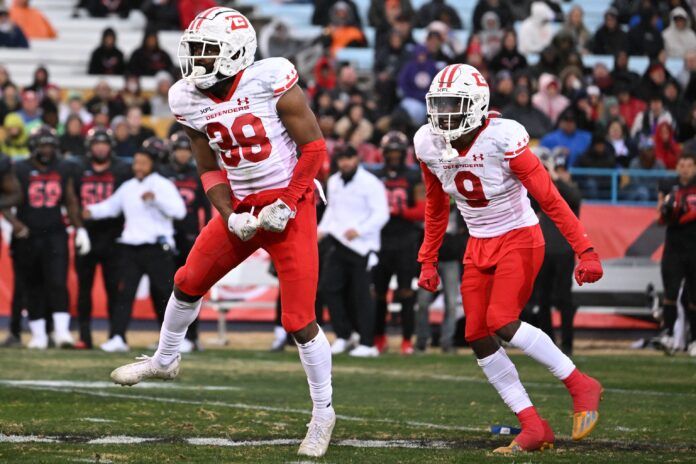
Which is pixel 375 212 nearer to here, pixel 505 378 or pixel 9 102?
pixel 505 378

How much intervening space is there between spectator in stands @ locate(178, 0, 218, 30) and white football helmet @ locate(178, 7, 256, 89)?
14.4m

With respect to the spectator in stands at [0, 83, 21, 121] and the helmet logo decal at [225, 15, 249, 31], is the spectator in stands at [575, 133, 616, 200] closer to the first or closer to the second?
the spectator in stands at [0, 83, 21, 121]

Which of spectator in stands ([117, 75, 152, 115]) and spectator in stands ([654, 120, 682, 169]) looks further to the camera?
Answer: spectator in stands ([117, 75, 152, 115])

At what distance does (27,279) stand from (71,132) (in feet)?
12.4

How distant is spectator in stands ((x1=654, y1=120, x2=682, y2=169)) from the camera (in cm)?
1777

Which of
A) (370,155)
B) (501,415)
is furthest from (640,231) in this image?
(501,415)

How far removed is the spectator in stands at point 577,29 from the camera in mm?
20531

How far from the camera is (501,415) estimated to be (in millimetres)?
8500

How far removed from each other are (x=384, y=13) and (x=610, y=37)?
10.7 ft

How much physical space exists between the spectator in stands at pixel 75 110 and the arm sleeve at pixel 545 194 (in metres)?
11.2

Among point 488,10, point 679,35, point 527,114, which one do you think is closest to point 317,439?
point 527,114

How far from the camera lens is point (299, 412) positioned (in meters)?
8.46

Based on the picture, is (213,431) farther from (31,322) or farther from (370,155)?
(370,155)

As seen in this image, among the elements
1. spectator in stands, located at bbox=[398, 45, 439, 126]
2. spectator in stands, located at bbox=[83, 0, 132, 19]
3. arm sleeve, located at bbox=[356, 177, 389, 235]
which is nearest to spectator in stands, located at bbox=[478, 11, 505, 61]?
spectator in stands, located at bbox=[398, 45, 439, 126]
